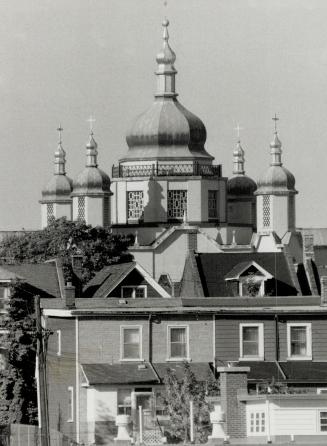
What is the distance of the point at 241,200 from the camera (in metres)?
196

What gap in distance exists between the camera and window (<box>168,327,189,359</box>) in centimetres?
7119

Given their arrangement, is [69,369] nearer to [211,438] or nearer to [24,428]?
[24,428]

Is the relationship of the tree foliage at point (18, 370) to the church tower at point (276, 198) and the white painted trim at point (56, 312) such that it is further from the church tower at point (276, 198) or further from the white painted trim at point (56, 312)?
the church tower at point (276, 198)

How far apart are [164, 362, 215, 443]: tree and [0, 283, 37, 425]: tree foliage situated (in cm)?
644

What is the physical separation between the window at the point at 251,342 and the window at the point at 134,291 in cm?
1153

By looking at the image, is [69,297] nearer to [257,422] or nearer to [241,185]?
[257,422]

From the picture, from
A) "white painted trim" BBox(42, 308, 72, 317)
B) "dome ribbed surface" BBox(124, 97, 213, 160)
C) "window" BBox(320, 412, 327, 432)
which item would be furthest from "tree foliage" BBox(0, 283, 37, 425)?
"dome ribbed surface" BBox(124, 97, 213, 160)

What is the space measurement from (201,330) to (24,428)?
→ 32.1 feet

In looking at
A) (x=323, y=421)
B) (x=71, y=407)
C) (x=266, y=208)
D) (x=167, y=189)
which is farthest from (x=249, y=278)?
(x=266, y=208)

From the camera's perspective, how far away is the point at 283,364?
234ft

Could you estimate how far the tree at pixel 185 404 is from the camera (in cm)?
5881

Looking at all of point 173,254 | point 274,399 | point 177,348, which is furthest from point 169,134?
point 274,399

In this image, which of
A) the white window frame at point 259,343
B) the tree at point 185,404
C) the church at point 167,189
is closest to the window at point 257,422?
the tree at point 185,404

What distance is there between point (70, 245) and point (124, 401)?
77.9 meters
